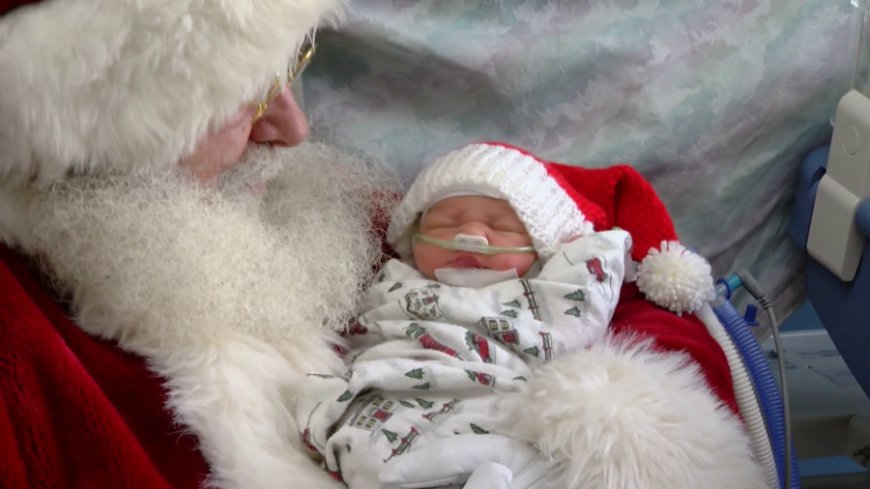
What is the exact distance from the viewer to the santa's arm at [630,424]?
97 centimetres

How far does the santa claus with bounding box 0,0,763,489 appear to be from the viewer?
0.91 metres

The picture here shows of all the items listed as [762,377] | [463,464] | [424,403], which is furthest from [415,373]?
[762,377]

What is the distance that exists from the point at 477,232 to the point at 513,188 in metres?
0.08

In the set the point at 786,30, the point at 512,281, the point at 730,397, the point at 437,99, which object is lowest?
the point at 730,397

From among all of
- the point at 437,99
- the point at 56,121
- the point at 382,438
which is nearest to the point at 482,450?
the point at 382,438

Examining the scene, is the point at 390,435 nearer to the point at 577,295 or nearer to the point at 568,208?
the point at 577,295

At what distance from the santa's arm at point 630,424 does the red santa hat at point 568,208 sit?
0.59 ft

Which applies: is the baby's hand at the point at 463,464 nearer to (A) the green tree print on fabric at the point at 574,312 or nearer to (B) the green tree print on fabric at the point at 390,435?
(B) the green tree print on fabric at the point at 390,435

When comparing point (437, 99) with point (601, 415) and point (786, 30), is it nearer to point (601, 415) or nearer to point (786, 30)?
point (786, 30)

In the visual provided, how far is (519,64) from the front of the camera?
5.03 feet

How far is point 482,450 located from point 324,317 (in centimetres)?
30

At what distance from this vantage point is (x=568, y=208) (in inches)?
51.9

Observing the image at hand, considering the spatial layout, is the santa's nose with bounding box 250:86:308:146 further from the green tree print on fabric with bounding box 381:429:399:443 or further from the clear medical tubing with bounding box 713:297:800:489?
the clear medical tubing with bounding box 713:297:800:489

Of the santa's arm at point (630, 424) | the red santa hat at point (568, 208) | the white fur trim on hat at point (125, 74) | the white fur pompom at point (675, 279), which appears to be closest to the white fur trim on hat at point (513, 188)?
the red santa hat at point (568, 208)
